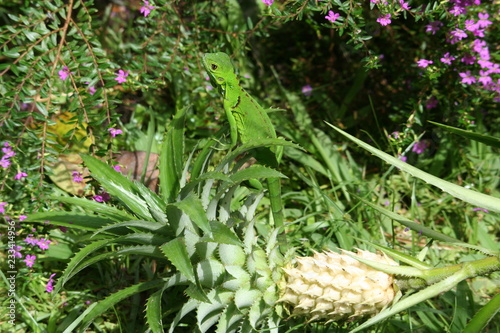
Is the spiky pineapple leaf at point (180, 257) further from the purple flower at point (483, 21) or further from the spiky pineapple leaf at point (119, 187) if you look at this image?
the purple flower at point (483, 21)

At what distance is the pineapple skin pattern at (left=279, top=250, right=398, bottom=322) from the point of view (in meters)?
1.80

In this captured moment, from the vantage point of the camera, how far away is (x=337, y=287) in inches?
72.2

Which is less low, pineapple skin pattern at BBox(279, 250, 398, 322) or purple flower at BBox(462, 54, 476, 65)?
purple flower at BBox(462, 54, 476, 65)

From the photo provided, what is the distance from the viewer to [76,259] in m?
1.86

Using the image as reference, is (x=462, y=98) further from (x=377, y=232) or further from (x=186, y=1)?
(x=186, y=1)

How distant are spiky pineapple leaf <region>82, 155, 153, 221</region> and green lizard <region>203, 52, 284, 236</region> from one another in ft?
1.75

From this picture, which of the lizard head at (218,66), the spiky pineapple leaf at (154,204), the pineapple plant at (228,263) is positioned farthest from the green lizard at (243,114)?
the spiky pineapple leaf at (154,204)

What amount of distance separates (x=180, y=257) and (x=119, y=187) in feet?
1.90

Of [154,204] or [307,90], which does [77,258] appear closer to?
[154,204]

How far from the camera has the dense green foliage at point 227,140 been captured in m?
2.27

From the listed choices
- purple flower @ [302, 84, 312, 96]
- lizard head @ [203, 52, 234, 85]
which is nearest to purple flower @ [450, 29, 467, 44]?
purple flower @ [302, 84, 312, 96]

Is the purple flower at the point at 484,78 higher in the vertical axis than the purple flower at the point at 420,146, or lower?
higher

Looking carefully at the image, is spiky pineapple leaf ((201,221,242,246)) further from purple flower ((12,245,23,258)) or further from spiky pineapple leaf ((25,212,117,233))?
purple flower ((12,245,23,258))

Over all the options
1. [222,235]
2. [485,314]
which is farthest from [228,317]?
[485,314]
